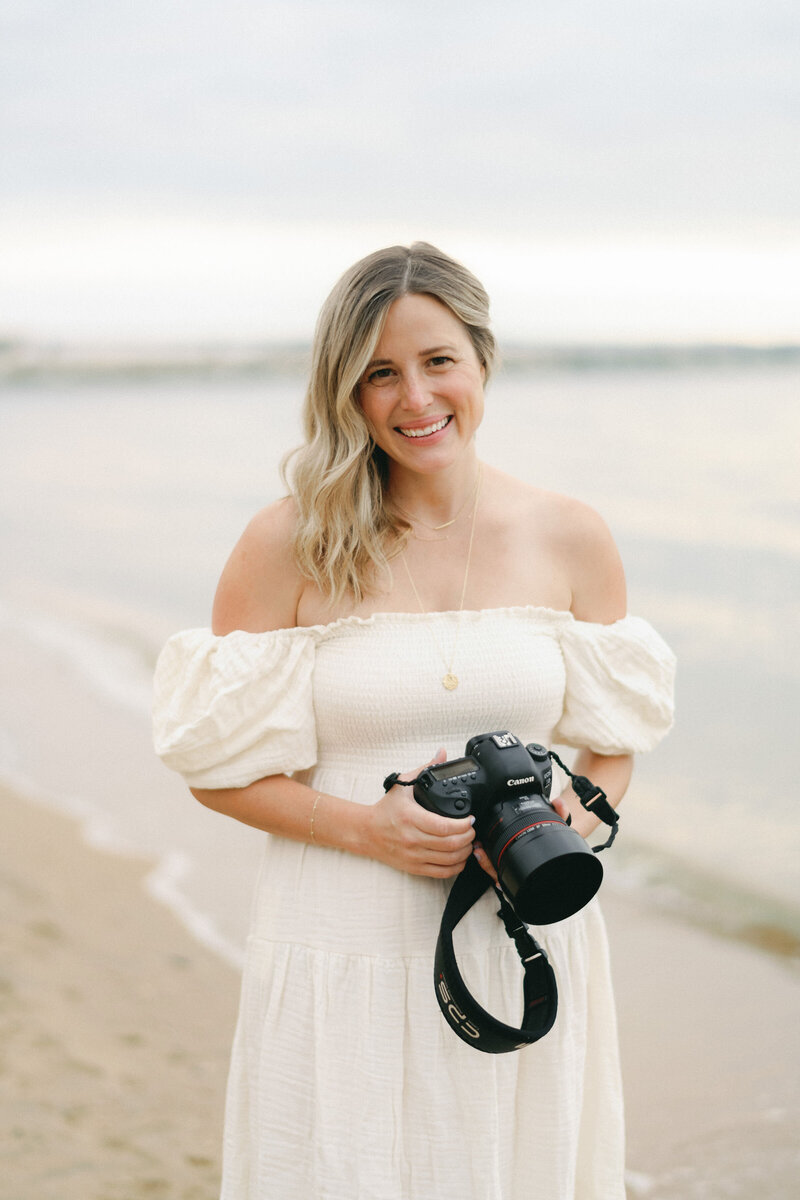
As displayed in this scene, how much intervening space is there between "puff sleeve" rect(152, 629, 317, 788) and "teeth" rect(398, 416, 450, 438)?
34cm

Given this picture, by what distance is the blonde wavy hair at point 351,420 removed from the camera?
1765 mm

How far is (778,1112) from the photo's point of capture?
10.8 feet

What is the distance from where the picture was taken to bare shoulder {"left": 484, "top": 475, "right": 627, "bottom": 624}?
1.94 meters

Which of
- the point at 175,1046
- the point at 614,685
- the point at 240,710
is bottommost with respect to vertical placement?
the point at 175,1046

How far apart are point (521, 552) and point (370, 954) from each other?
26.2 inches

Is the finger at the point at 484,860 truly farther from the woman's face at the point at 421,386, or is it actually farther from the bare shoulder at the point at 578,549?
the woman's face at the point at 421,386

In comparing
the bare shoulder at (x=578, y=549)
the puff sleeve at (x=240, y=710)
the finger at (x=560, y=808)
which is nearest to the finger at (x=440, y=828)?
the finger at (x=560, y=808)

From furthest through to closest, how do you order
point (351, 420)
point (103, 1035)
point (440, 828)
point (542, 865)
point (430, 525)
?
point (103, 1035) < point (430, 525) < point (351, 420) < point (440, 828) < point (542, 865)

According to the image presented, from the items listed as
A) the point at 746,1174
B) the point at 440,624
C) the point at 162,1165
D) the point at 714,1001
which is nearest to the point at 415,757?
the point at 440,624

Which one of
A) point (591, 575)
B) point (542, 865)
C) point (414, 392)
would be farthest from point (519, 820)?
point (414, 392)

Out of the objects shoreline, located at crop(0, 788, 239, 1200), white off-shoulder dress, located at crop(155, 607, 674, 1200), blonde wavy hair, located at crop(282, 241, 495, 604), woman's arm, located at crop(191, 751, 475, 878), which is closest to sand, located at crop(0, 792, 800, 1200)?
shoreline, located at crop(0, 788, 239, 1200)

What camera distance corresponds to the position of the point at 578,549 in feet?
6.38

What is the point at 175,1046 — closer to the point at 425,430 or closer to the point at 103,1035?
the point at 103,1035

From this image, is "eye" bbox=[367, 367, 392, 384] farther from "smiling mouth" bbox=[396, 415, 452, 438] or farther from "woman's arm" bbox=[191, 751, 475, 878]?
"woman's arm" bbox=[191, 751, 475, 878]
